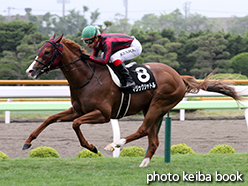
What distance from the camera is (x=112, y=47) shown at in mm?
4184

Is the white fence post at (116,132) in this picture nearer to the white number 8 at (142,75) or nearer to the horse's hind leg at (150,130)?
the horse's hind leg at (150,130)

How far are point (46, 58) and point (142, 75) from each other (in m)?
1.09

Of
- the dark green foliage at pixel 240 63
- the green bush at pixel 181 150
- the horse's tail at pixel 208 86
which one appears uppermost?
the horse's tail at pixel 208 86

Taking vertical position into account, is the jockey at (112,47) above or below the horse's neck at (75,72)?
above

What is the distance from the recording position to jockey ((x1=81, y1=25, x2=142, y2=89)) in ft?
13.3

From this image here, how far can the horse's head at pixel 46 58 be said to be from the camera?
388 cm

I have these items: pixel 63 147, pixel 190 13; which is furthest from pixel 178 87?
pixel 190 13

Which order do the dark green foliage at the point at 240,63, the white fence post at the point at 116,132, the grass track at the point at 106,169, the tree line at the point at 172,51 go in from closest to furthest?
the grass track at the point at 106,169 → the white fence post at the point at 116,132 → the dark green foliage at the point at 240,63 → the tree line at the point at 172,51

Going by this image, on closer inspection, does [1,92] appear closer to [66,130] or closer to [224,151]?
[66,130]

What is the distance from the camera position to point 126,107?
168 inches

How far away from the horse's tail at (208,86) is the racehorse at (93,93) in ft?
0.91

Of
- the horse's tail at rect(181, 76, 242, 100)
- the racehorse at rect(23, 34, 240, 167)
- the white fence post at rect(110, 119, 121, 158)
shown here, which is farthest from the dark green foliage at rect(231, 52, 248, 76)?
the racehorse at rect(23, 34, 240, 167)

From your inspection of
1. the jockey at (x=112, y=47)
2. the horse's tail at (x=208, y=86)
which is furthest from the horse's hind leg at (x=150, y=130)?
the horse's tail at (x=208, y=86)

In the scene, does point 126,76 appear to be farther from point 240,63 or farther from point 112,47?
point 240,63
